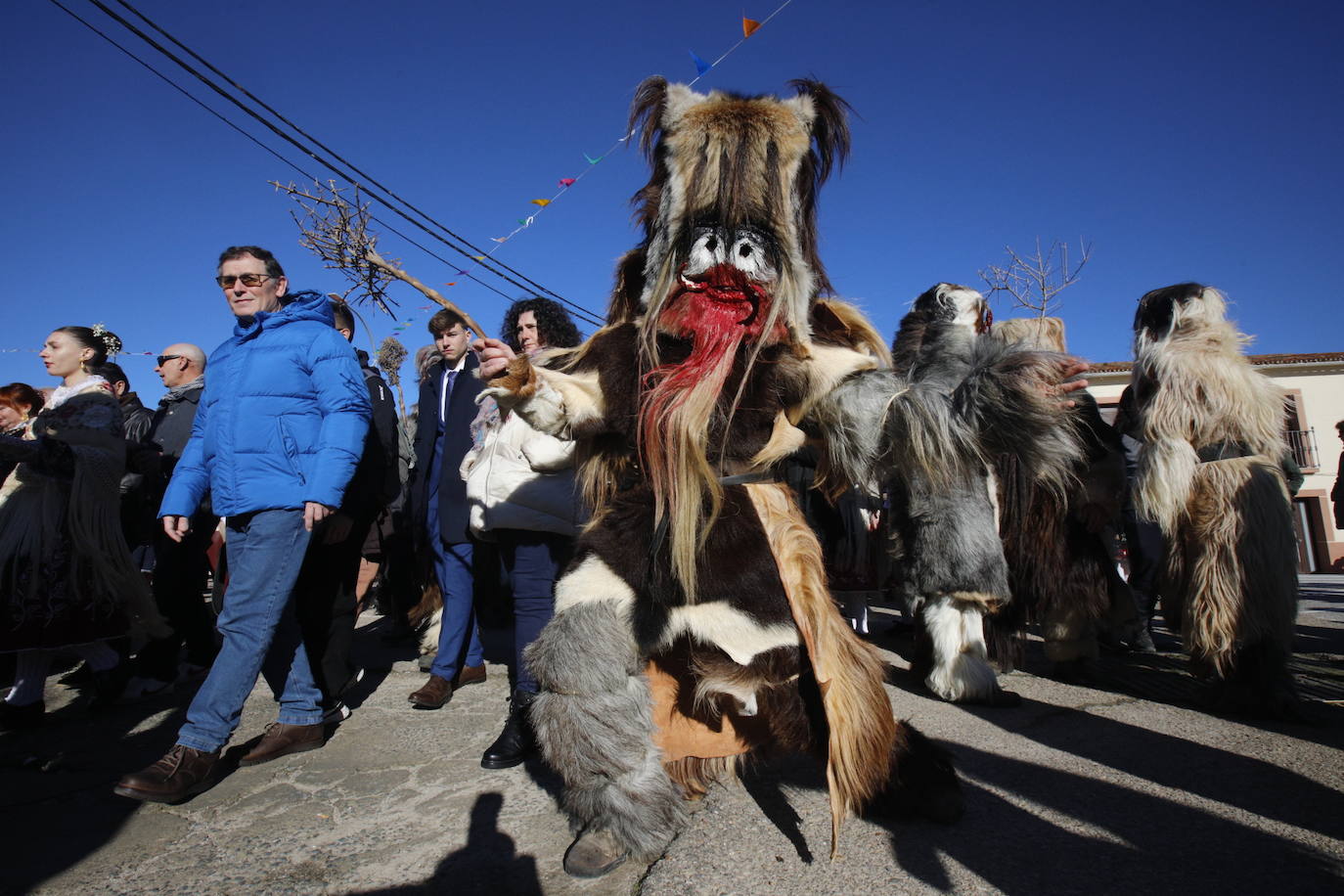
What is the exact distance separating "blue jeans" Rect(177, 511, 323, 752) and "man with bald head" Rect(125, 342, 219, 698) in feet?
4.60

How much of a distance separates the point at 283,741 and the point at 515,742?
39.5 inches

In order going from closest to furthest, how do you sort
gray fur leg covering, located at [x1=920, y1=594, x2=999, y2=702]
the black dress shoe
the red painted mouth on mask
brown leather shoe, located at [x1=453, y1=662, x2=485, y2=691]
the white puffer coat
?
the red painted mouth on mask < the black dress shoe < the white puffer coat < gray fur leg covering, located at [x1=920, y1=594, x2=999, y2=702] < brown leather shoe, located at [x1=453, y1=662, x2=485, y2=691]

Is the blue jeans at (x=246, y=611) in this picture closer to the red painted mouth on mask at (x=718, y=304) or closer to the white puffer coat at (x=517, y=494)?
the white puffer coat at (x=517, y=494)

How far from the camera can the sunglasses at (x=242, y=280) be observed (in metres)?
2.93

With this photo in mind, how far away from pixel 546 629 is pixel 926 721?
75.3 inches

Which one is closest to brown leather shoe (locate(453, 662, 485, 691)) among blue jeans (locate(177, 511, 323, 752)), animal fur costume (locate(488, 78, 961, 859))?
blue jeans (locate(177, 511, 323, 752))

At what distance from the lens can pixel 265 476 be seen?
107 inches

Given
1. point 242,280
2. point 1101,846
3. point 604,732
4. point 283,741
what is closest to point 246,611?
point 283,741

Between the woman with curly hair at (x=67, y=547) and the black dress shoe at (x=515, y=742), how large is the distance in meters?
2.32

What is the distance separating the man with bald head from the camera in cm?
400

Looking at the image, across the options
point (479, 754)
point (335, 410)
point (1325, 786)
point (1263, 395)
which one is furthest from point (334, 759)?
point (1263, 395)

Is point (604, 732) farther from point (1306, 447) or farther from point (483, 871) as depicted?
point (1306, 447)

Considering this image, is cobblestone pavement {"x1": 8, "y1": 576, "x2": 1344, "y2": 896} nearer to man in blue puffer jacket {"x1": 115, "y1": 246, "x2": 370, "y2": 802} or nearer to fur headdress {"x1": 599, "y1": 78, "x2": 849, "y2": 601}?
man in blue puffer jacket {"x1": 115, "y1": 246, "x2": 370, "y2": 802}

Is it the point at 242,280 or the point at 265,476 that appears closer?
the point at 265,476
